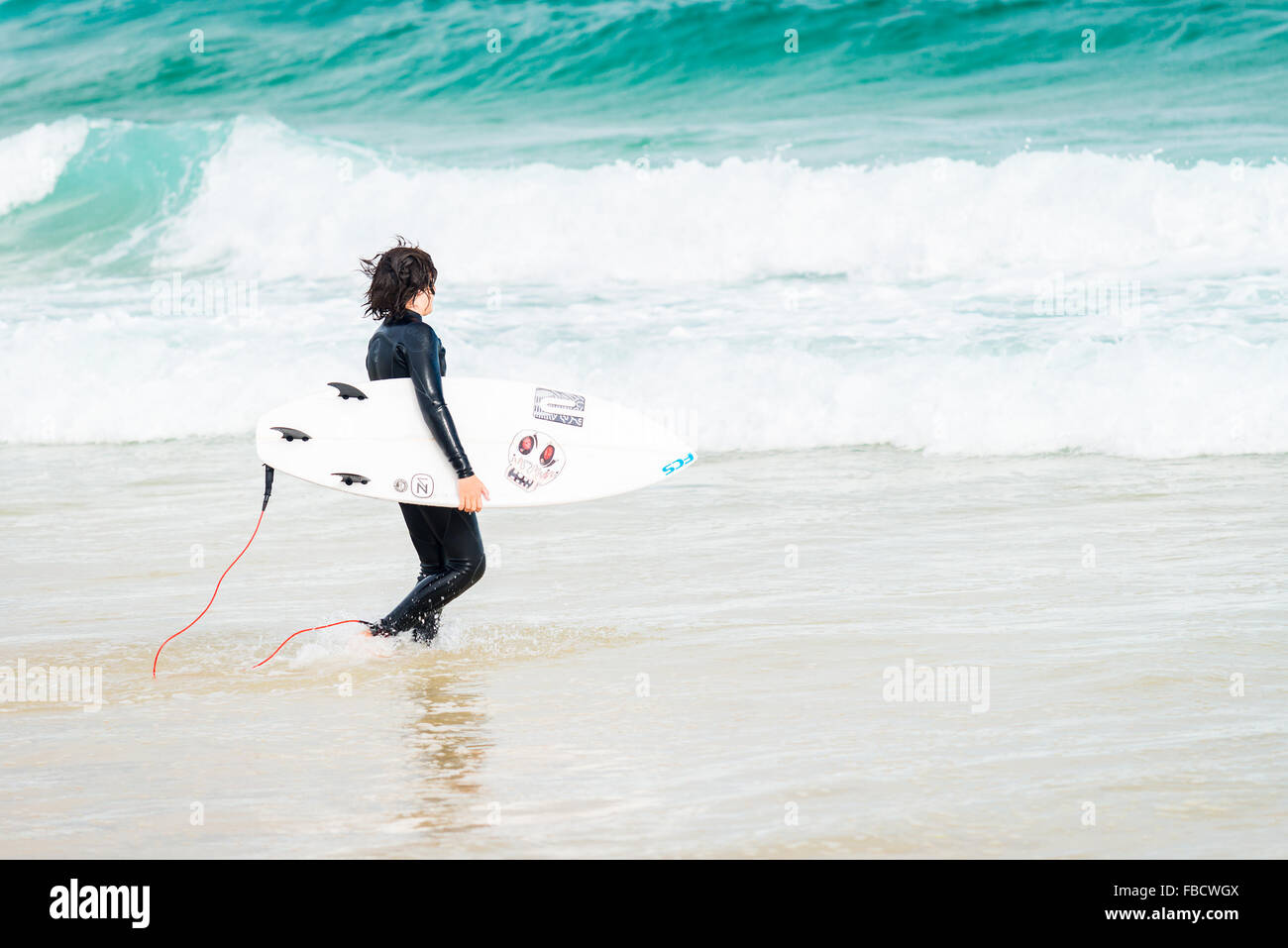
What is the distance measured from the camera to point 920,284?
43.9ft

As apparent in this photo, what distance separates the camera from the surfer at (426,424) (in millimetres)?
4367

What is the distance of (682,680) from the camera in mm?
4164

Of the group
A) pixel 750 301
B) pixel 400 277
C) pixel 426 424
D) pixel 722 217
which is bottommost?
pixel 426 424

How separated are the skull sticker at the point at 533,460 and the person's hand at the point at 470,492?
502 millimetres

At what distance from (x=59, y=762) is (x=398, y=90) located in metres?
20.7

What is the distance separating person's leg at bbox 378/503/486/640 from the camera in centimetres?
457

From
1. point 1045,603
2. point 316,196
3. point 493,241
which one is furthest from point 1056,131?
point 1045,603

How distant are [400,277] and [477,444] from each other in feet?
2.43

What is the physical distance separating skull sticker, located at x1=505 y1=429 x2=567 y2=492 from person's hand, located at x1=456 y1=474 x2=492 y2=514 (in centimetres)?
50

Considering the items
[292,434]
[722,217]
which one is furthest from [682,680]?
[722,217]

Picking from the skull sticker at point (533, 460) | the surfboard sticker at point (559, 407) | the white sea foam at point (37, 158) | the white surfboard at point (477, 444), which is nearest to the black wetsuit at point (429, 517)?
the white surfboard at point (477, 444)

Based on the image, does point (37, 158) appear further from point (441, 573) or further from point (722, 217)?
point (441, 573)

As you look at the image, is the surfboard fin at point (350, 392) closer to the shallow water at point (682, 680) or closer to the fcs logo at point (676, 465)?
the shallow water at point (682, 680)
